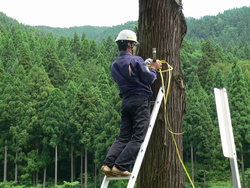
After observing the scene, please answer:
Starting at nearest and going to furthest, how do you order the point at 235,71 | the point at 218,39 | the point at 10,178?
the point at 235,71 → the point at 10,178 → the point at 218,39

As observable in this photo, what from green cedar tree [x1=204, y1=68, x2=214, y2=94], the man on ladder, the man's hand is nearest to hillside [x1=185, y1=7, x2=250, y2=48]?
green cedar tree [x1=204, y1=68, x2=214, y2=94]

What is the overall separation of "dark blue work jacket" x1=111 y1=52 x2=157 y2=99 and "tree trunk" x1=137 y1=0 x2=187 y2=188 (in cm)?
45

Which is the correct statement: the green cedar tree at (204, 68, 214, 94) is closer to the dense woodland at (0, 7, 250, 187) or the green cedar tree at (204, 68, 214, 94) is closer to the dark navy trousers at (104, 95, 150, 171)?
the dense woodland at (0, 7, 250, 187)

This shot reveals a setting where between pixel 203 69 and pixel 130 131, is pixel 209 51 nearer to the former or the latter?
pixel 203 69

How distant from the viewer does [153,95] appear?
4.43 metres

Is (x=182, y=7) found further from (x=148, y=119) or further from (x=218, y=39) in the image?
(x=218, y=39)

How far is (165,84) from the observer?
444 cm

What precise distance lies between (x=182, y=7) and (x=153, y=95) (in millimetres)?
A: 1497

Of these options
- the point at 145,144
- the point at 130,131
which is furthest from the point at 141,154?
the point at 130,131

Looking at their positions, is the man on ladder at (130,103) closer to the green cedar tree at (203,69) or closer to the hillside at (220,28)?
the green cedar tree at (203,69)

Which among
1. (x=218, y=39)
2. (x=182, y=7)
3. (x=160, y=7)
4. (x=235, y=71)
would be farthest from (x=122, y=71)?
(x=218, y=39)

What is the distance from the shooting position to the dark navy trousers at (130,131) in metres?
3.75

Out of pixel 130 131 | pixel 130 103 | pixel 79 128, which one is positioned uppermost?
pixel 130 103

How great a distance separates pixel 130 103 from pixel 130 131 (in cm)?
46
